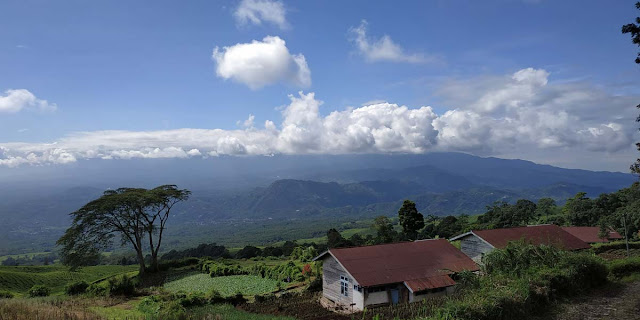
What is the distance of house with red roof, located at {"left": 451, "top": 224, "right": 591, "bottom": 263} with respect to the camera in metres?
26.2

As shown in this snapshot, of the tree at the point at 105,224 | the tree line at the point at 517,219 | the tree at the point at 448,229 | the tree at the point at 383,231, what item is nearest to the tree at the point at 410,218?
the tree line at the point at 517,219

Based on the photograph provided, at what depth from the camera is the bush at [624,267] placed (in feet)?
40.7

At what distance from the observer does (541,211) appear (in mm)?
75938

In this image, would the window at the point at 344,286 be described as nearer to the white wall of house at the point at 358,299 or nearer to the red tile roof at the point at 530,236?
the white wall of house at the point at 358,299

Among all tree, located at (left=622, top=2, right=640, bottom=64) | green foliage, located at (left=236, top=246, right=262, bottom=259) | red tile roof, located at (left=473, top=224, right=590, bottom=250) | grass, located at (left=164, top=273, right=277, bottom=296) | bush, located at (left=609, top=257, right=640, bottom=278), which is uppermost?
tree, located at (left=622, top=2, right=640, bottom=64)

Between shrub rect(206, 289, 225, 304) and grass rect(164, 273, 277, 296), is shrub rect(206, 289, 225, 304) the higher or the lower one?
the higher one

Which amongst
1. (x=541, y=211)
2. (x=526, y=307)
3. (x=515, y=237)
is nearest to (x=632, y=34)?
(x=526, y=307)

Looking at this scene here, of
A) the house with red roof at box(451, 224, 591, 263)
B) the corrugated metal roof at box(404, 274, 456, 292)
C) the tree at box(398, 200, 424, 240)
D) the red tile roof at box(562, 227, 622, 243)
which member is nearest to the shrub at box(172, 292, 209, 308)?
the corrugated metal roof at box(404, 274, 456, 292)

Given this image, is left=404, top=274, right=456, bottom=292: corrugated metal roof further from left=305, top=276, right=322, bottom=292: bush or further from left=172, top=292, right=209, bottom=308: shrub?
left=172, top=292, right=209, bottom=308: shrub

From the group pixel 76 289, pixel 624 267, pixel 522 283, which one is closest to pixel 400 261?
pixel 624 267

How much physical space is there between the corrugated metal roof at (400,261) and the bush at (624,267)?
834cm

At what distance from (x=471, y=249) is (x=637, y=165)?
1364cm

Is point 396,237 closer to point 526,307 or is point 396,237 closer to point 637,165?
point 637,165

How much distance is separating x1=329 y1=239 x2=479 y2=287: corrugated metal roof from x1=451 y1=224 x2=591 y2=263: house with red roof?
314cm
